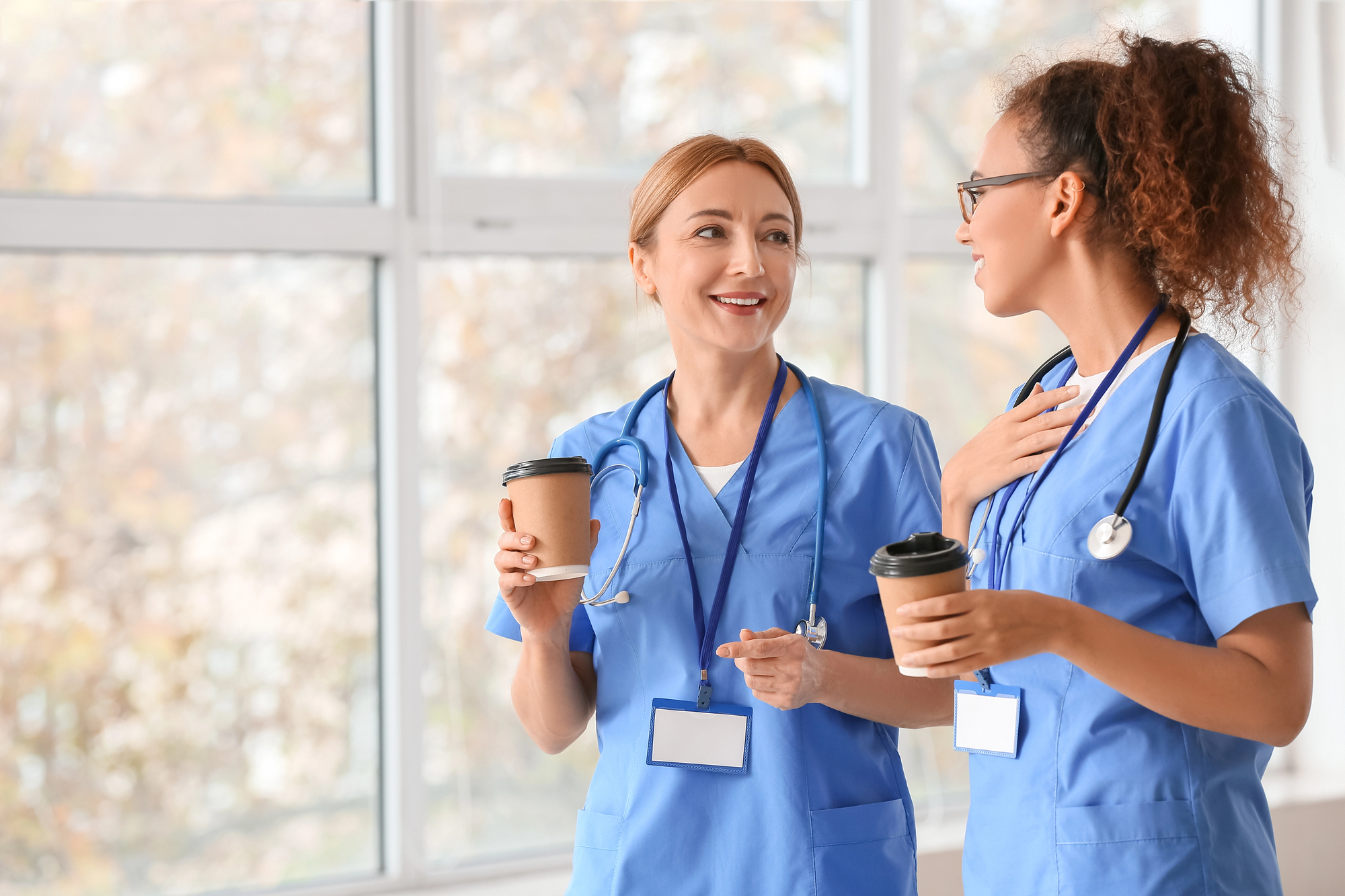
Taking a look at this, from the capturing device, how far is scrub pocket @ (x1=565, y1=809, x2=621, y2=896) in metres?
1.48

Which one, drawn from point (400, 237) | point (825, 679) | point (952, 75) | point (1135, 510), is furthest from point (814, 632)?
point (952, 75)

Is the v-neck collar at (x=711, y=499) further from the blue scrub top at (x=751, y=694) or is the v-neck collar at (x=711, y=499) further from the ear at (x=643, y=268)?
the ear at (x=643, y=268)

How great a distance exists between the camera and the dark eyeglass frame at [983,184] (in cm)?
124

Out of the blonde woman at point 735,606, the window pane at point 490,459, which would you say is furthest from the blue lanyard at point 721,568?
the window pane at point 490,459

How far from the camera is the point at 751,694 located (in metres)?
1.47

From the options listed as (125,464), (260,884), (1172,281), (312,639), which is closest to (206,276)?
(125,464)

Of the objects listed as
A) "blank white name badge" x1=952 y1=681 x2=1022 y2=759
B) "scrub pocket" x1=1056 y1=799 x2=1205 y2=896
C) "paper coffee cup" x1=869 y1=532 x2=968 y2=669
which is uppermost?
"paper coffee cup" x1=869 y1=532 x2=968 y2=669

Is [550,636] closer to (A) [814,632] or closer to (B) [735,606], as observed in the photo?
(B) [735,606]

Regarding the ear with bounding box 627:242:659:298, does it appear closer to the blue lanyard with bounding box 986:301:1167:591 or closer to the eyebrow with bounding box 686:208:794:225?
the eyebrow with bounding box 686:208:794:225

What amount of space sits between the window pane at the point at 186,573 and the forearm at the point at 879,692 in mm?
1564

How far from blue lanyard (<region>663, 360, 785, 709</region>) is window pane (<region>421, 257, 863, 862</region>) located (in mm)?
997

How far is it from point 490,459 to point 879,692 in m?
1.49

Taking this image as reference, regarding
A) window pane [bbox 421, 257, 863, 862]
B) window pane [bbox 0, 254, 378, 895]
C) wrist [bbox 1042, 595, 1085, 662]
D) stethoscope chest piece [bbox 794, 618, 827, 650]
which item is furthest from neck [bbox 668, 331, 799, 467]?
window pane [bbox 0, 254, 378, 895]

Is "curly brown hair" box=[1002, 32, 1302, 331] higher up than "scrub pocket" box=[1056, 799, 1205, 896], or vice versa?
"curly brown hair" box=[1002, 32, 1302, 331]
